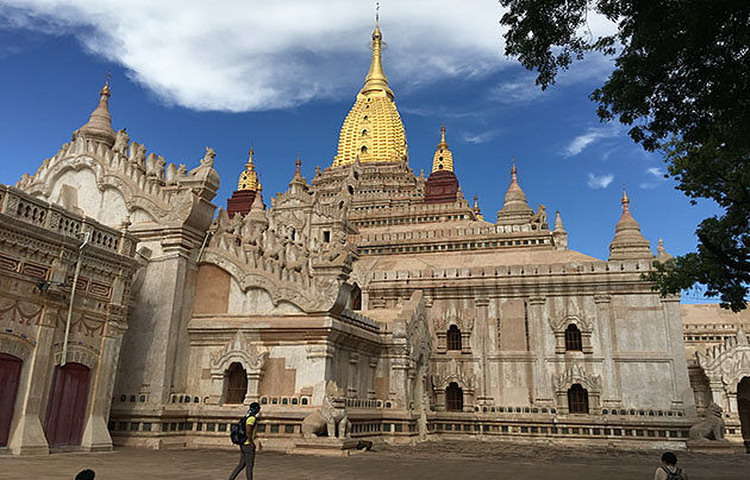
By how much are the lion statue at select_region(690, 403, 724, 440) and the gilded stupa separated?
1481 inches

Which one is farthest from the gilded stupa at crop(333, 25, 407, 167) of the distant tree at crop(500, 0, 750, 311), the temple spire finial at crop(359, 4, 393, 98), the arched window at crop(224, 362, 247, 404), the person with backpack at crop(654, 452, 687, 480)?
the person with backpack at crop(654, 452, 687, 480)

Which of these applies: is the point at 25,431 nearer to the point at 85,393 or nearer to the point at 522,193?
the point at 85,393

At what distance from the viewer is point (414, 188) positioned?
181ft

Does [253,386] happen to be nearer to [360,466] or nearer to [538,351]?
[360,466]

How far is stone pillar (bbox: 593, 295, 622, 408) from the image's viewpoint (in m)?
30.2

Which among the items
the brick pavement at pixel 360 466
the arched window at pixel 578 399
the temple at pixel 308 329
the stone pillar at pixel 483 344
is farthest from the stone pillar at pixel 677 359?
the stone pillar at pixel 483 344

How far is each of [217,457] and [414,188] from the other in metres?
40.4

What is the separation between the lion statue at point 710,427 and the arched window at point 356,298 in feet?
57.7

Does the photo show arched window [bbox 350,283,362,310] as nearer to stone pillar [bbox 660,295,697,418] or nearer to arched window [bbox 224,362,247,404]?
arched window [bbox 224,362,247,404]

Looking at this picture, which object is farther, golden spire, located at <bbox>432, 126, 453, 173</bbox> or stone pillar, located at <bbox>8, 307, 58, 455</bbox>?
golden spire, located at <bbox>432, 126, 453, 173</bbox>

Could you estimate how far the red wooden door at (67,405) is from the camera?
1622 centimetres

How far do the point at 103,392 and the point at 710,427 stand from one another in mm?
24014

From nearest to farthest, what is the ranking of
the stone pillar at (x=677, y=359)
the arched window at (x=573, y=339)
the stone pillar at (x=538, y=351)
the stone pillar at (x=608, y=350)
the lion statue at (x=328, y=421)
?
the lion statue at (x=328, y=421)
the stone pillar at (x=677, y=359)
the stone pillar at (x=608, y=350)
the stone pillar at (x=538, y=351)
the arched window at (x=573, y=339)

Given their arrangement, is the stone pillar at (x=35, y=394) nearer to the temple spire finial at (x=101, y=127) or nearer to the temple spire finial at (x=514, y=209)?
the temple spire finial at (x=101, y=127)
